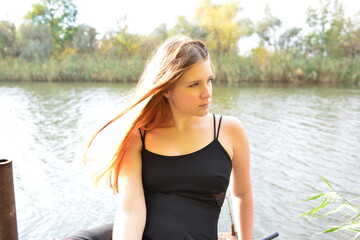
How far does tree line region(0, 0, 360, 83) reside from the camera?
648 inches

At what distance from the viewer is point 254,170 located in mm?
5059

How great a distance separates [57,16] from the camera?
2881 centimetres

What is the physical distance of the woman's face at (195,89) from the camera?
1.40 meters

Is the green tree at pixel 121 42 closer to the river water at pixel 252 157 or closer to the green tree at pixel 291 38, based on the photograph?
the green tree at pixel 291 38

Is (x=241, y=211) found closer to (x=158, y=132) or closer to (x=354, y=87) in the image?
(x=158, y=132)

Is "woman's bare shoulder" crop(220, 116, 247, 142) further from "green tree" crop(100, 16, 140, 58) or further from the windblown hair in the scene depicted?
"green tree" crop(100, 16, 140, 58)

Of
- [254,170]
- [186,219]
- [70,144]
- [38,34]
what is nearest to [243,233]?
[186,219]

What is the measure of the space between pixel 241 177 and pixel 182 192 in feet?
0.92

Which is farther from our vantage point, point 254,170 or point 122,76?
point 122,76

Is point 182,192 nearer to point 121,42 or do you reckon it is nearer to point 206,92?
point 206,92

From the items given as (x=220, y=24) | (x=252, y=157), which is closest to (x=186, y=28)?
(x=220, y=24)

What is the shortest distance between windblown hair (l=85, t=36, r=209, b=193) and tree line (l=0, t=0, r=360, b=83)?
13729 mm

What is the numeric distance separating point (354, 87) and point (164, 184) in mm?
14166

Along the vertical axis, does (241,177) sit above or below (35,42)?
below
